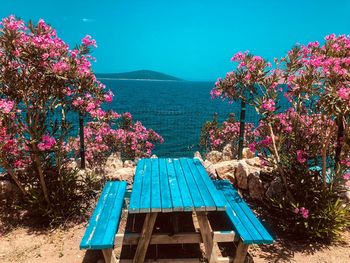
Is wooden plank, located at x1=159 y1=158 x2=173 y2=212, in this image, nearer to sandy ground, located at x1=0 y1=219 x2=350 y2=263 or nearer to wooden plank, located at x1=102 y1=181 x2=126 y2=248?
wooden plank, located at x1=102 y1=181 x2=126 y2=248

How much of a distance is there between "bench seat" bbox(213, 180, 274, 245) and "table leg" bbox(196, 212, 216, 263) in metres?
0.39

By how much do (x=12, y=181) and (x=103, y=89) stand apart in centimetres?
280

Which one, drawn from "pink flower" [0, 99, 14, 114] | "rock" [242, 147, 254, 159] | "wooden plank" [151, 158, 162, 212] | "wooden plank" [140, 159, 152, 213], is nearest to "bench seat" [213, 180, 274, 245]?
"wooden plank" [151, 158, 162, 212]

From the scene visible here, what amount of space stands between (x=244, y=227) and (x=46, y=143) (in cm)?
363

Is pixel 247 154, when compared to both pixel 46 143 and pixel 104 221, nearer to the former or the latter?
pixel 104 221

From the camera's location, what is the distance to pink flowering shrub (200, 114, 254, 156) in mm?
Result: 12948

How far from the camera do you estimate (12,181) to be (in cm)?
623

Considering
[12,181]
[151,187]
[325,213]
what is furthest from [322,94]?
[12,181]

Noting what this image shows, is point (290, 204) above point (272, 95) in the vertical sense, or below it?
below

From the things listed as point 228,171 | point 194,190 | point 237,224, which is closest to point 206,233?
point 237,224

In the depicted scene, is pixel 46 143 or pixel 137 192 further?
pixel 46 143

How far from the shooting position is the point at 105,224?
423 centimetres

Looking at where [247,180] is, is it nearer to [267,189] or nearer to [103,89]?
[267,189]

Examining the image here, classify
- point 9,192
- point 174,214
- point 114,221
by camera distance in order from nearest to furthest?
1. point 114,221
2. point 174,214
3. point 9,192
